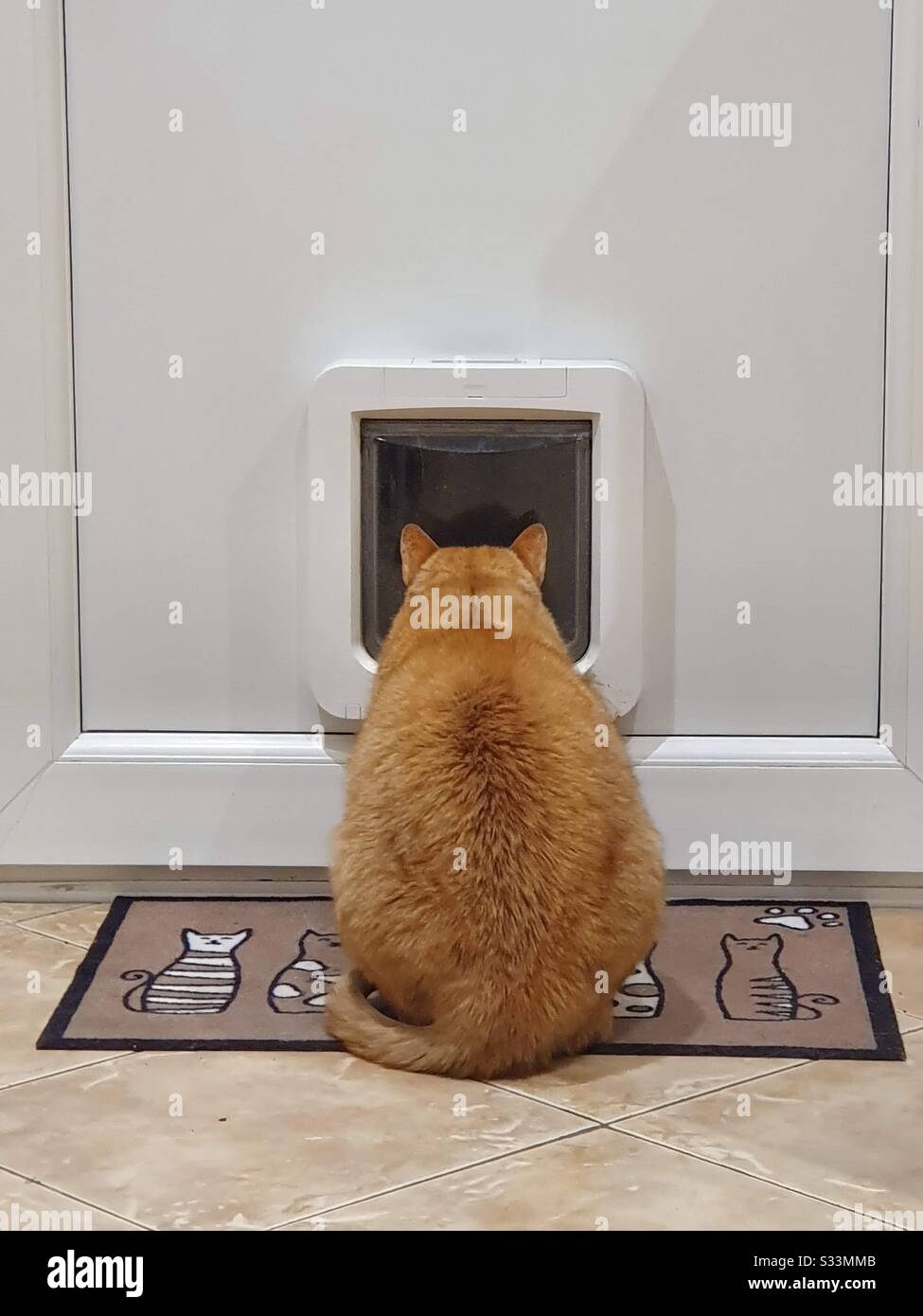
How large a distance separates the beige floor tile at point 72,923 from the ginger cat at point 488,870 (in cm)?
48

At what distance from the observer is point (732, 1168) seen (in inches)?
53.7

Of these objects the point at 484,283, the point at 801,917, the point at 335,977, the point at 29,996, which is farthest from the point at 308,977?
the point at 484,283

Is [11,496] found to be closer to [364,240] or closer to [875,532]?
[364,240]

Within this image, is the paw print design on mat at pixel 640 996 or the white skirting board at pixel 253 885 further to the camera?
the white skirting board at pixel 253 885

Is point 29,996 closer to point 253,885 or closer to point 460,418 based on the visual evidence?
point 253,885

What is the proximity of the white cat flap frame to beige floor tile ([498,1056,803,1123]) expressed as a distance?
597 mm

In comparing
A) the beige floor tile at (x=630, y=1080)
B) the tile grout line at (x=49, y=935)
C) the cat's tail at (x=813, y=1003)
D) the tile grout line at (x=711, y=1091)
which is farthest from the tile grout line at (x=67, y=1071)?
the cat's tail at (x=813, y=1003)

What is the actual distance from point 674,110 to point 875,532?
25.1 inches

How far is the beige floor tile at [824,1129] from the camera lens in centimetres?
134

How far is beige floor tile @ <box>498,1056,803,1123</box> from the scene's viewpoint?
1498 millimetres

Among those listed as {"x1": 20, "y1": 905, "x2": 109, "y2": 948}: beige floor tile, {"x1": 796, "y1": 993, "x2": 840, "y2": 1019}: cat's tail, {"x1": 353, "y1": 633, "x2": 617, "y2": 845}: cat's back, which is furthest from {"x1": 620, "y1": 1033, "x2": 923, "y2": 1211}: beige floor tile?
{"x1": 20, "y1": 905, "x2": 109, "y2": 948}: beige floor tile

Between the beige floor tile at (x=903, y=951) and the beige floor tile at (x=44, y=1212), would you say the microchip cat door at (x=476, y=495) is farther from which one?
the beige floor tile at (x=44, y=1212)

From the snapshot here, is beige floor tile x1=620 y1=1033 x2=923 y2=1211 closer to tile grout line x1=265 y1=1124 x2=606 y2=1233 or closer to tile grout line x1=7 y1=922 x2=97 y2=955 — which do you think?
tile grout line x1=265 y1=1124 x2=606 y2=1233

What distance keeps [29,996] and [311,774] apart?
0.50m
